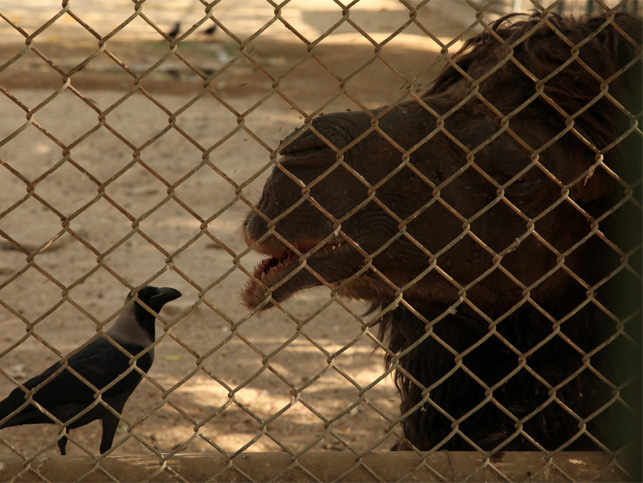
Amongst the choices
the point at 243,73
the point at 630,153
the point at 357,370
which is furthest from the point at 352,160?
the point at 243,73

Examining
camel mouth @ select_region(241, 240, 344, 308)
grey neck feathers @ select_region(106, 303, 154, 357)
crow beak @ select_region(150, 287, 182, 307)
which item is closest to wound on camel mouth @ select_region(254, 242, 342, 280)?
camel mouth @ select_region(241, 240, 344, 308)

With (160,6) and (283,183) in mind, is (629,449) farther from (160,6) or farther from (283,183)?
(160,6)

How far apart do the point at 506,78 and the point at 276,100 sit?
27.7 feet

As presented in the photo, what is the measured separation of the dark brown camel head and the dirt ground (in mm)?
247

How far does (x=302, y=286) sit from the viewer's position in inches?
112

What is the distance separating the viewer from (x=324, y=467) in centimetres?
264

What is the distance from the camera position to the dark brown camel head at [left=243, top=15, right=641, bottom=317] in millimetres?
2795

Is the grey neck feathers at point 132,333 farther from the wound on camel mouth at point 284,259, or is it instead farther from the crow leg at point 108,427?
the wound on camel mouth at point 284,259

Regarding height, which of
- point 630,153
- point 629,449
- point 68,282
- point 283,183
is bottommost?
point 68,282

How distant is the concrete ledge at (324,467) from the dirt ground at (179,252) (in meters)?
0.10

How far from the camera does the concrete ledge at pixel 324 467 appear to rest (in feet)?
8.16

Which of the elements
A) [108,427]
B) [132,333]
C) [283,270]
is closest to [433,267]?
[283,270]

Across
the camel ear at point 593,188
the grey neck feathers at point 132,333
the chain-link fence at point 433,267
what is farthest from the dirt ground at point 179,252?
the camel ear at point 593,188

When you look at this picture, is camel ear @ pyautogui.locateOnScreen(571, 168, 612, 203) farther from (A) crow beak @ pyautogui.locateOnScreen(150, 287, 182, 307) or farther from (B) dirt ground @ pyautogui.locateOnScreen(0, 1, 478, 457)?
(A) crow beak @ pyautogui.locateOnScreen(150, 287, 182, 307)
